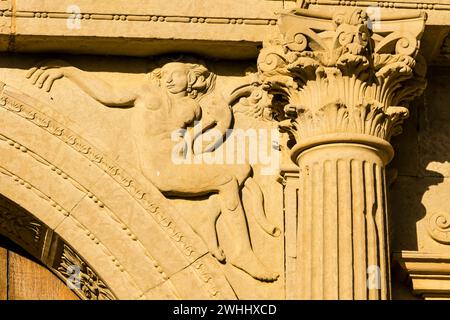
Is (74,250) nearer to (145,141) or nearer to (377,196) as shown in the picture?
(145,141)

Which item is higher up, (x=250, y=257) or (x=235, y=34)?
(x=235, y=34)

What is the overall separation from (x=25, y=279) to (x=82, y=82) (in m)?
1.33

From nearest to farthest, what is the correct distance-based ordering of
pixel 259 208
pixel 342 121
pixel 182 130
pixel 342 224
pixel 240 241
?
1. pixel 342 224
2. pixel 342 121
3. pixel 240 241
4. pixel 259 208
5. pixel 182 130

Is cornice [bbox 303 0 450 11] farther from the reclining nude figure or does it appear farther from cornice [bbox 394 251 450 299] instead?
cornice [bbox 394 251 450 299]

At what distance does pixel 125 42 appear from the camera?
40.2 ft

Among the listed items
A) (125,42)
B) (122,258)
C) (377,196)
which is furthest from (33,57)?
(377,196)

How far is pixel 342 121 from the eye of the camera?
1189 cm

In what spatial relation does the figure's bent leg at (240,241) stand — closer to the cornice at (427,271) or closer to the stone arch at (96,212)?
the stone arch at (96,212)

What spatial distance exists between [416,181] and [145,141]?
170 cm

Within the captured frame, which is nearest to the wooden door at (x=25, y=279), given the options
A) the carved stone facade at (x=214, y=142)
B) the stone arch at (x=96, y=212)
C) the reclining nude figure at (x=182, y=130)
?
the carved stone facade at (x=214, y=142)

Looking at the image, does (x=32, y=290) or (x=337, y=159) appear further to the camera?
(x=32, y=290)

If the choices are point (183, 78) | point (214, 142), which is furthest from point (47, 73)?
point (214, 142)

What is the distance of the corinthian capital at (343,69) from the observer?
1191cm

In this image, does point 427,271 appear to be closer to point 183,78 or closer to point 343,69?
point 343,69
